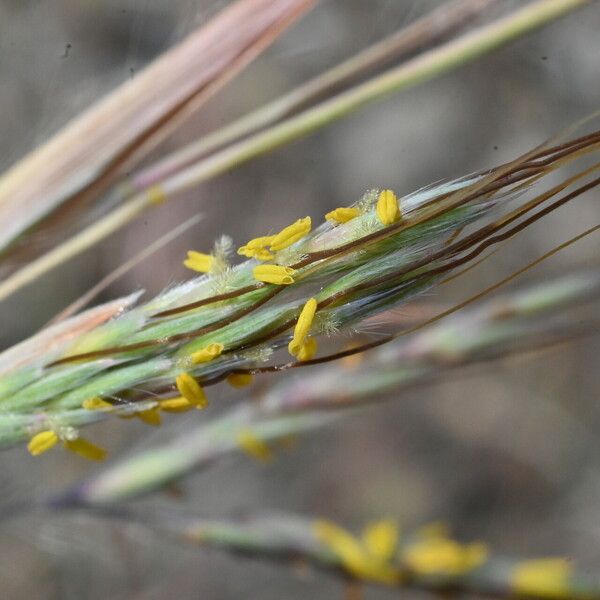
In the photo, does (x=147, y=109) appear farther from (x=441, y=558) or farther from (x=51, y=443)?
(x=441, y=558)

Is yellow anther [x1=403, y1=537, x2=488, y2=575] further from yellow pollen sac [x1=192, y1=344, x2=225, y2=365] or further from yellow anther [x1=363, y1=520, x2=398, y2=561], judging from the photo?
yellow pollen sac [x1=192, y1=344, x2=225, y2=365]

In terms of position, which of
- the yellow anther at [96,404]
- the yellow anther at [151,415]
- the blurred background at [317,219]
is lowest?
the yellow anther at [96,404]

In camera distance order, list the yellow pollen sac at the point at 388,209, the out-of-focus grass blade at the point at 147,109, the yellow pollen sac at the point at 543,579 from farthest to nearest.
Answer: the yellow pollen sac at the point at 543,579 → the out-of-focus grass blade at the point at 147,109 → the yellow pollen sac at the point at 388,209

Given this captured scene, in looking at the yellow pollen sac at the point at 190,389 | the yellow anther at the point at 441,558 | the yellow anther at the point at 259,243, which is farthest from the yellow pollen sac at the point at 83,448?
the yellow anther at the point at 441,558

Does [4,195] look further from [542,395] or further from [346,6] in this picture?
[542,395]

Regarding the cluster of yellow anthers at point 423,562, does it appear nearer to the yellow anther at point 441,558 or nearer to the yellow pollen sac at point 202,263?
the yellow anther at point 441,558

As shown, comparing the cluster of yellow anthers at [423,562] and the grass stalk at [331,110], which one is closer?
the grass stalk at [331,110]

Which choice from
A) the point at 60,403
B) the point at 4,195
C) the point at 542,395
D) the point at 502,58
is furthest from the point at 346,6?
the point at 542,395

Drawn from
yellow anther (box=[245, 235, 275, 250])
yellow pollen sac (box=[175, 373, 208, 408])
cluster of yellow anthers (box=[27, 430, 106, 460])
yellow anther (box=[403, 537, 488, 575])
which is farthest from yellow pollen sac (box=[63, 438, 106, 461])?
yellow anther (box=[403, 537, 488, 575])
